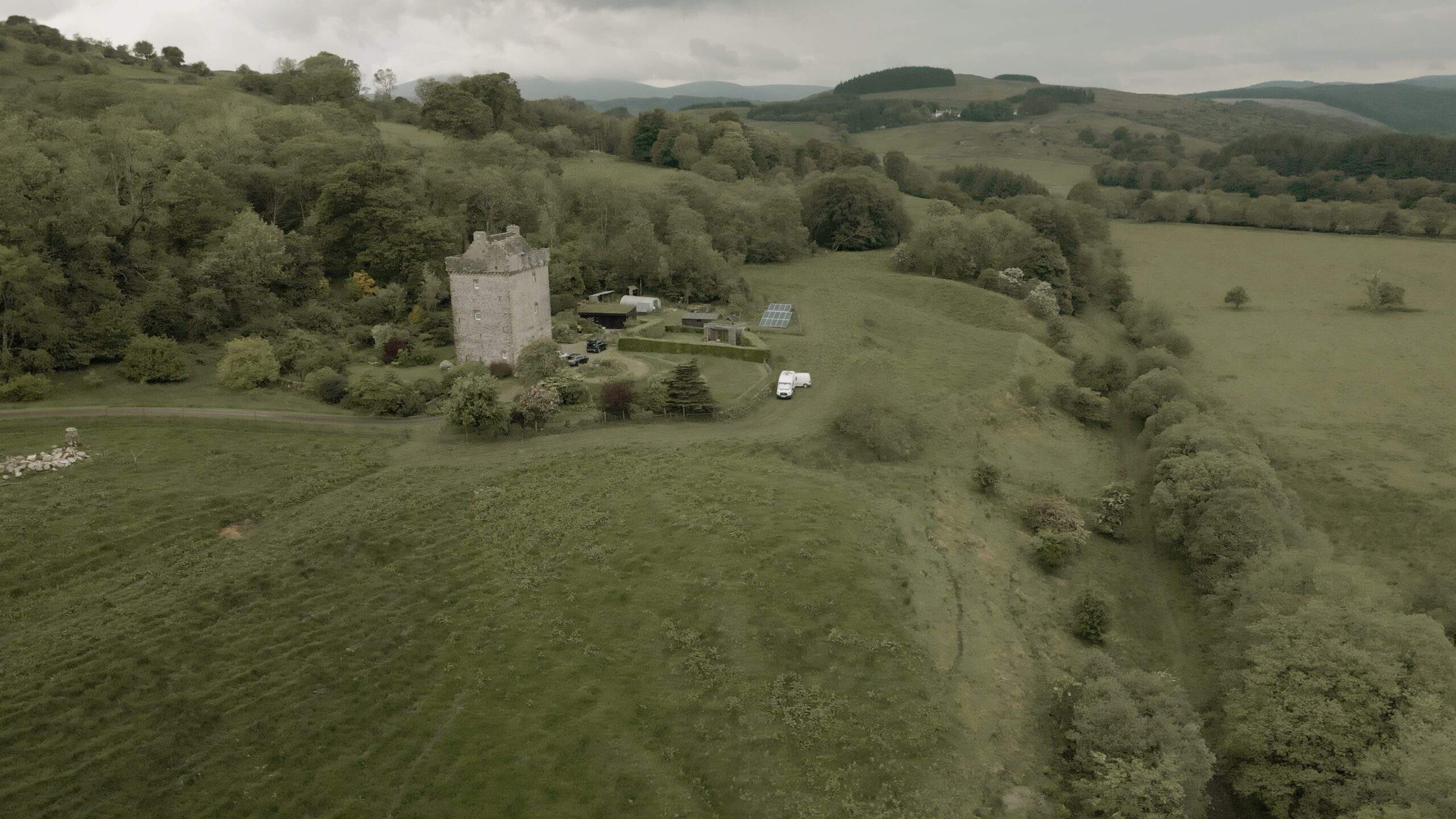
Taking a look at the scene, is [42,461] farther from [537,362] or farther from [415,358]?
[537,362]

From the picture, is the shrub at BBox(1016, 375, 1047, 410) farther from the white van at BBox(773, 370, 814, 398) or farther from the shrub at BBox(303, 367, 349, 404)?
the shrub at BBox(303, 367, 349, 404)

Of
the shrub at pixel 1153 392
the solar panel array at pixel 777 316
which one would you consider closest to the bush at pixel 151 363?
the solar panel array at pixel 777 316

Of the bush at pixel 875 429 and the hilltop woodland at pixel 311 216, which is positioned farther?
the bush at pixel 875 429

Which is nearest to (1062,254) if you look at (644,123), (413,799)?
(644,123)

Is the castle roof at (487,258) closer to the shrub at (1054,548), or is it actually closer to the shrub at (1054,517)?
the shrub at (1054,517)

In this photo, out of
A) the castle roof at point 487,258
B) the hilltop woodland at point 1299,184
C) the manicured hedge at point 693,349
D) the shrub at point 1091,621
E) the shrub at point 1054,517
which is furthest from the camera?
the hilltop woodland at point 1299,184

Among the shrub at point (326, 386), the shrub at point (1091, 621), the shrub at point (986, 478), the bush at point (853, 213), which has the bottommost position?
the shrub at point (1091, 621)
